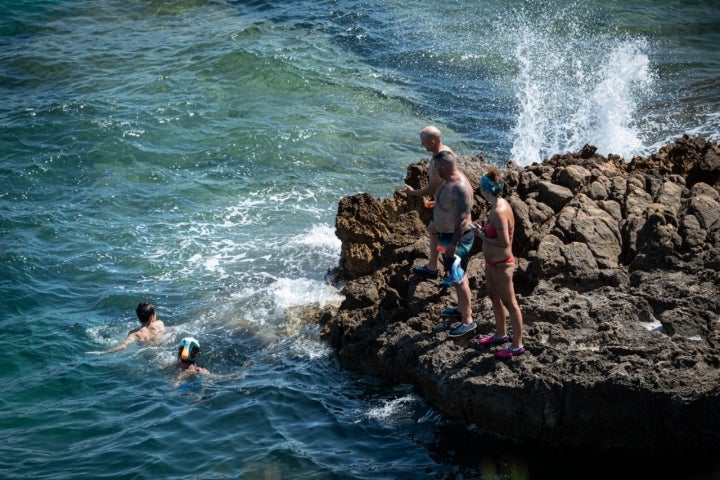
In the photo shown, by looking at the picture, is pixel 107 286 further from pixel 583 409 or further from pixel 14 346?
pixel 583 409

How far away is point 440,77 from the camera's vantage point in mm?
22312

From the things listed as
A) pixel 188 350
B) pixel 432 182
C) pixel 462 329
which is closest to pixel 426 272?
pixel 462 329

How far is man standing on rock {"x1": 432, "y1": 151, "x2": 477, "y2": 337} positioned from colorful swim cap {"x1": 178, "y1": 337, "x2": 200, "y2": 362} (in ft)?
11.9

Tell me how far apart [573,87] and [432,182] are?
12.9 m

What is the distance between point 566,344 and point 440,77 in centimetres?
1475

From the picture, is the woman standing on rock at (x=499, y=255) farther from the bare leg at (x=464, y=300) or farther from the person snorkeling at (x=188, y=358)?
the person snorkeling at (x=188, y=358)

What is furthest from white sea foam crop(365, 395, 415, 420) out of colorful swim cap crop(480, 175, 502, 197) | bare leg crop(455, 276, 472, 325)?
colorful swim cap crop(480, 175, 502, 197)

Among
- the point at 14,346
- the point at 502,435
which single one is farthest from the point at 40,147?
the point at 502,435

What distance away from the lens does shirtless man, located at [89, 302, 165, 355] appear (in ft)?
38.4

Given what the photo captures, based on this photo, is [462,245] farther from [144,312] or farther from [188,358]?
[144,312]

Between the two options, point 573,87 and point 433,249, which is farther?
point 573,87

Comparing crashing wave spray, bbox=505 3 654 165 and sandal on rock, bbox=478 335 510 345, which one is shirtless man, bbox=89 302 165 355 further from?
crashing wave spray, bbox=505 3 654 165

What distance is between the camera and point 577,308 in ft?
30.0

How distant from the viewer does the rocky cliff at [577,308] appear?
314 inches
